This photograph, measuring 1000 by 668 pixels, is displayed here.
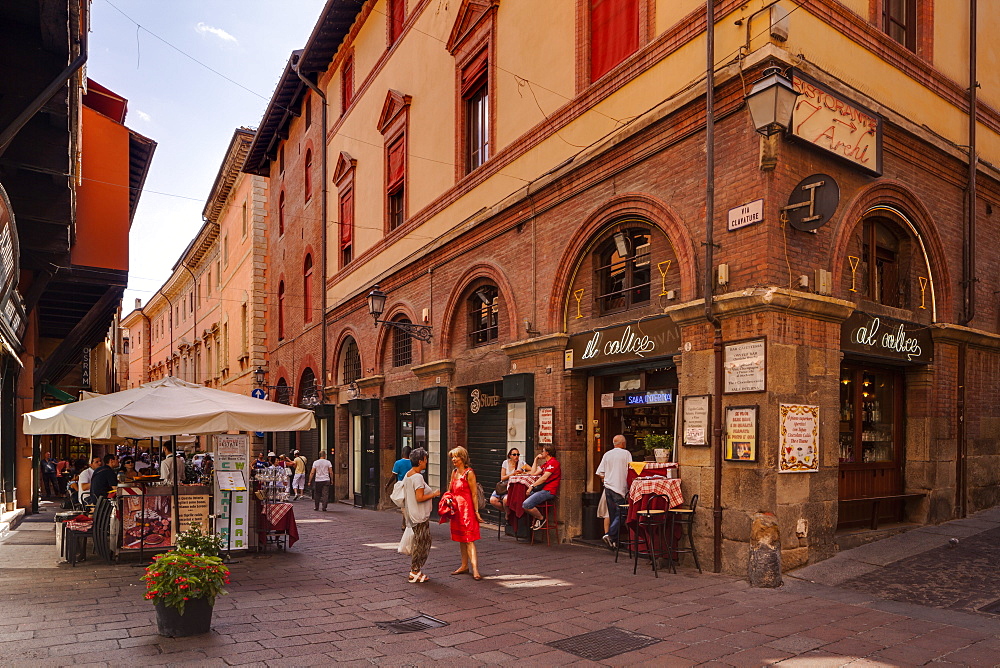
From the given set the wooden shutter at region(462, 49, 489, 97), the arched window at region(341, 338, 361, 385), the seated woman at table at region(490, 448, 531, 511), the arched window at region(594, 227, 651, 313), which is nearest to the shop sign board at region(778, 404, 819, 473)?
the arched window at region(594, 227, 651, 313)

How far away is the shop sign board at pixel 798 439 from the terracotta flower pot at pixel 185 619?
228 inches

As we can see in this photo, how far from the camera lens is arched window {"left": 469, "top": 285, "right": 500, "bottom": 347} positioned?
14.4 m

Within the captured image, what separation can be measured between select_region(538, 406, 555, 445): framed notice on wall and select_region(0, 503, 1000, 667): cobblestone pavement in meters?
2.22

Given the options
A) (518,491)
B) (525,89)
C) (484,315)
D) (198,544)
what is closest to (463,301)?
(484,315)

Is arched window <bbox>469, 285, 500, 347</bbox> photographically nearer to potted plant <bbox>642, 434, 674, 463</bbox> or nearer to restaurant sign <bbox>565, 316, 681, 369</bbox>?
restaurant sign <bbox>565, 316, 681, 369</bbox>

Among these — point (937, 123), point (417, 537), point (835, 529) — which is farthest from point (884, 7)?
point (417, 537)

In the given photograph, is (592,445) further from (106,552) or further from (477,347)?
(106,552)

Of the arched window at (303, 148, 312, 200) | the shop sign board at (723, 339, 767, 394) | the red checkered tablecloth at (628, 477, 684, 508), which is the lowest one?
the red checkered tablecloth at (628, 477, 684, 508)

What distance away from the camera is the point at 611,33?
11.1 metres

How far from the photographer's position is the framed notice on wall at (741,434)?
320 inches

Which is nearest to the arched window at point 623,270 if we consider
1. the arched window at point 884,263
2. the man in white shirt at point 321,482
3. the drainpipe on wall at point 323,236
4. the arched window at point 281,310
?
the arched window at point 884,263

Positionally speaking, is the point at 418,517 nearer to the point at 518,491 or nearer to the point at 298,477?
the point at 518,491

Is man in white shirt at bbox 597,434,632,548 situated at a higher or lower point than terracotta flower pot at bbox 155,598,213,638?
higher

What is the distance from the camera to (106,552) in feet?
32.8
